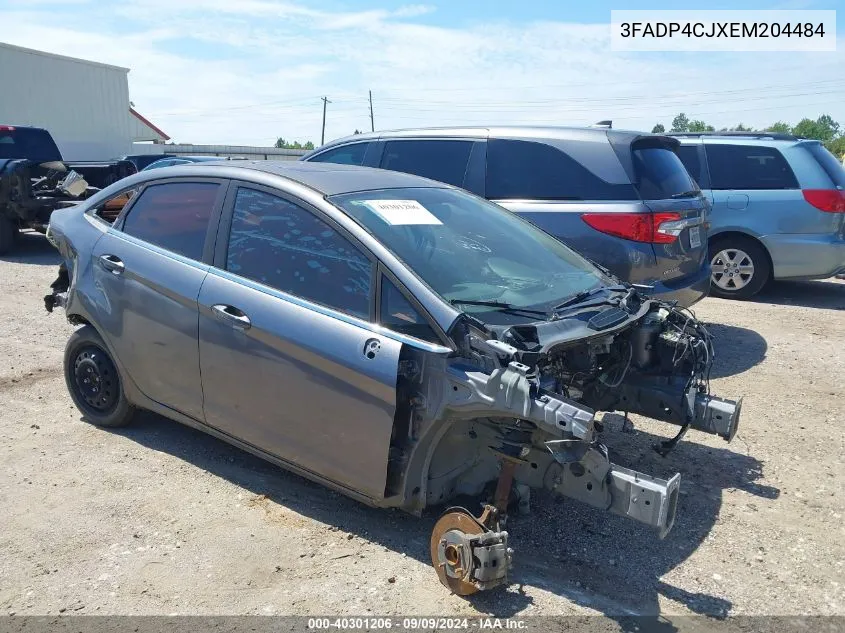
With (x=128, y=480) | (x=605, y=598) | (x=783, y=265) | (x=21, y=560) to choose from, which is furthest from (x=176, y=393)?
(x=783, y=265)

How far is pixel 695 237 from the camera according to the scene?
243 inches

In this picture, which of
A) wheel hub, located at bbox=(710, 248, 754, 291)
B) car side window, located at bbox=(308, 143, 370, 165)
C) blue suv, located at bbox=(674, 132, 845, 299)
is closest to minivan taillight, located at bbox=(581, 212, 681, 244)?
car side window, located at bbox=(308, 143, 370, 165)

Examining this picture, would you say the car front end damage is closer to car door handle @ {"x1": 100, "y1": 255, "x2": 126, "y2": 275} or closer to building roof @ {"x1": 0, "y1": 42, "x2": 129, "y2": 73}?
car door handle @ {"x1": 100, "y1": 255, "x2": 126, "y2": 275}

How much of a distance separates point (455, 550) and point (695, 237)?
4.09 meters

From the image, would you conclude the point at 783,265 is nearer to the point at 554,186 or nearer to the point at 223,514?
the point at 554,186

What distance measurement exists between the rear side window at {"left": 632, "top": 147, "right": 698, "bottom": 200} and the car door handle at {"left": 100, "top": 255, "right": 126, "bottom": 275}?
380 centimetres

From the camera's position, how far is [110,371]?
4668mm

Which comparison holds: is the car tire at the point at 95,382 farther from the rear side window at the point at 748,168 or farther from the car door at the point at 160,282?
the rear side window at the point at 748,168

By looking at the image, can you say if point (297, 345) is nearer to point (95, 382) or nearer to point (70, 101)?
point (95, 382)

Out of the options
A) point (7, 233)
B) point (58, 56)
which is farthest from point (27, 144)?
point (58, 56)

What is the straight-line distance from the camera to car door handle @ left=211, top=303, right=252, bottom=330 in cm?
371

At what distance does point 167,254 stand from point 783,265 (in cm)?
735

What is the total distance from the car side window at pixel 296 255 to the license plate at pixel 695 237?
142 inches

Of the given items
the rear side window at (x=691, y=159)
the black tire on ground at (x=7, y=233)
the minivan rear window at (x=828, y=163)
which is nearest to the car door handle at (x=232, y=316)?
the rear side window at (x=691, y=159)
